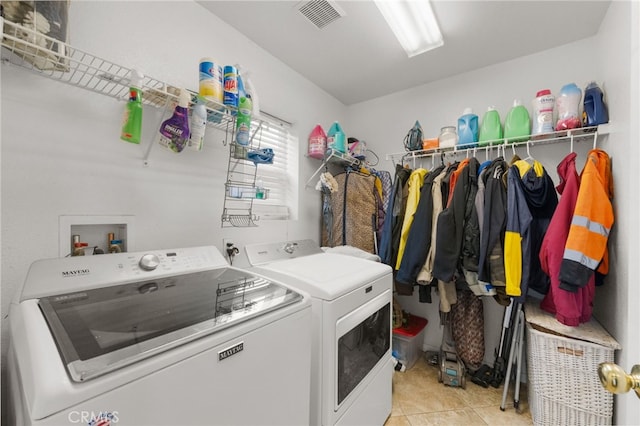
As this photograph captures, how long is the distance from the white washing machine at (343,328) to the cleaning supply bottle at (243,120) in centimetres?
62

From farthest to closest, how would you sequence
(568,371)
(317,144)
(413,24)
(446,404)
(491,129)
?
(317,144) → (491,129) → (446,404) → (413,24) → (568,371)

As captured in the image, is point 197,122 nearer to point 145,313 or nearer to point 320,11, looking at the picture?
point 145,313

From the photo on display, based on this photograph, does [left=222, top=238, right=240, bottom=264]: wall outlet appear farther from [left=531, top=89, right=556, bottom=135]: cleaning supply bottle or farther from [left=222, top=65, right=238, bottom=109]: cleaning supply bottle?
[left=531, top=89, right=556, bottom=135]: cleaning supply bottle

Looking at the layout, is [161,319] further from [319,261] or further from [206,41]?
[206,41]

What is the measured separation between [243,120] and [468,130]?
1798 mm

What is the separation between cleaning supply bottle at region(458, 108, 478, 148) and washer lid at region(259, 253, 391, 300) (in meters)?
1.33

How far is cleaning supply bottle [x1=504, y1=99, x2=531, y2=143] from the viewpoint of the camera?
1.94m

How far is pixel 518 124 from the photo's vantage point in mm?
1963

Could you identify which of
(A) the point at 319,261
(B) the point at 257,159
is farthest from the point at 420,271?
(B) the point at 257,159

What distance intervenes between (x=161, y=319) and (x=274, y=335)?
0.35 meters

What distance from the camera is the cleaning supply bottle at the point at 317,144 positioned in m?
2.30

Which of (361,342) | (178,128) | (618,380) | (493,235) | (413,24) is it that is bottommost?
(361,342)

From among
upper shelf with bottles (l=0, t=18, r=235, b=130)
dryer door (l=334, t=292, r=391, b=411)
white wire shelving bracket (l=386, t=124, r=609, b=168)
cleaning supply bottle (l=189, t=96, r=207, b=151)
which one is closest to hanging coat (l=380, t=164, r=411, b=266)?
white wire shelving bracket (l=386, t=124, r=609, b=168)

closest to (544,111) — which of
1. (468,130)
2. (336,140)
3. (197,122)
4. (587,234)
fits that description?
(468,130)
